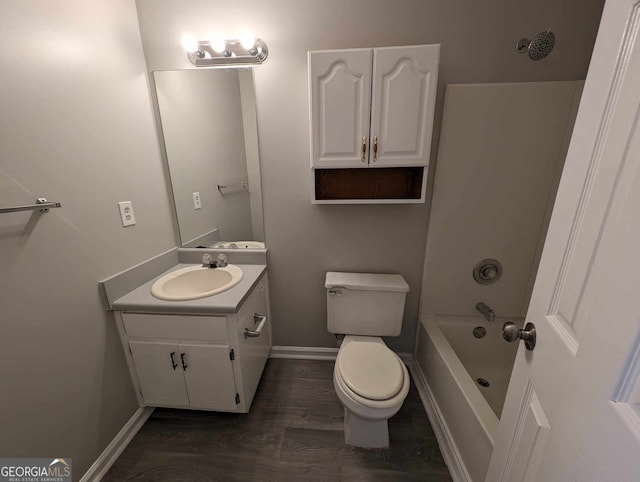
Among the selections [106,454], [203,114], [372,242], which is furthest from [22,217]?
[372,242]

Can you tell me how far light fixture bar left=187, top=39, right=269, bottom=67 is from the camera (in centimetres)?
134

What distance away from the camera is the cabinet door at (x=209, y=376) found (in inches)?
48.7

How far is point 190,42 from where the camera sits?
1360 millimetres

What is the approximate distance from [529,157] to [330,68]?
117 cm

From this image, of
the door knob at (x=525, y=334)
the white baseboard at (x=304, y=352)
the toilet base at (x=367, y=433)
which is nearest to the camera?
the door knob at (x=525, y=334)

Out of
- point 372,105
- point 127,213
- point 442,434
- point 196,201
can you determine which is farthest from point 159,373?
point 372,105

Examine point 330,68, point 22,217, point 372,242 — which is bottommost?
point 372,242

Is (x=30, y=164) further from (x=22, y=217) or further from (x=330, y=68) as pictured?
(x=330, y=68)

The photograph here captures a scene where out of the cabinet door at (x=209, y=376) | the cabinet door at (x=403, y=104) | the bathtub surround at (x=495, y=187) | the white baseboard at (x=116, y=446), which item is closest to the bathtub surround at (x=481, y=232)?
the bathtub surround at (x=495, y=187)

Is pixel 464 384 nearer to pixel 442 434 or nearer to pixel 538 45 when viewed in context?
pixel 442 434

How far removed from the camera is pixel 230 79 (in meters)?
1.44

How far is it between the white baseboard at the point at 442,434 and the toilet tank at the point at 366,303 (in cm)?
41

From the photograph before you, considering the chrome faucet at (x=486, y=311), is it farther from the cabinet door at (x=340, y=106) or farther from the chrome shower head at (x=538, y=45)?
the chrome shower head at (x=538, y=45)

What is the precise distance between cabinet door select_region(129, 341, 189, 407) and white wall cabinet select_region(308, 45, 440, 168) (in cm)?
124
